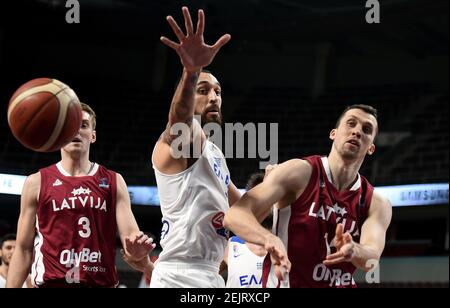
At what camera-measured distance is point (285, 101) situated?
1908 cm

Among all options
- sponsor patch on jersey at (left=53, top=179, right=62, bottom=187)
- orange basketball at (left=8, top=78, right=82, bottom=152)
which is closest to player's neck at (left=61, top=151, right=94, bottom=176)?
sponsor patch on jersey at (left=53, top=179, right=62, bottom=187)

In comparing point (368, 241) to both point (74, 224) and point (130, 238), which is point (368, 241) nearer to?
point (130, 238)

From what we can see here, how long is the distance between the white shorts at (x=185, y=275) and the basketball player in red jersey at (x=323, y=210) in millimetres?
337

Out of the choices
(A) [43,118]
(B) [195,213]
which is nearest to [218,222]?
(B) [195,213]

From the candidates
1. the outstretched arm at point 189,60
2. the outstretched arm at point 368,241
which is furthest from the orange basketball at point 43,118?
the outstretched arm at point 368,241

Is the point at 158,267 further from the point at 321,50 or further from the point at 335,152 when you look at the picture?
the point at 321,50

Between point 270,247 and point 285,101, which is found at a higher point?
point 285,101

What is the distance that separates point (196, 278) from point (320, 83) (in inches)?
627

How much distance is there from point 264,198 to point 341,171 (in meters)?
0.67

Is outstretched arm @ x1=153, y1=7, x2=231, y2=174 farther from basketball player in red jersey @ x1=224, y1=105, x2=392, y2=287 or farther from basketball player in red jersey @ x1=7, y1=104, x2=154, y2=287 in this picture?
basketball player in red jersey @ x1=7, y1=104, x2=154, y2=287

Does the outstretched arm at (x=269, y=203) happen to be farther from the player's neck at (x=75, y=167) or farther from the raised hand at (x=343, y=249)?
the player's neck at (x=75, y=167)

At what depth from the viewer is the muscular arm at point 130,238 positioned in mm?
4445

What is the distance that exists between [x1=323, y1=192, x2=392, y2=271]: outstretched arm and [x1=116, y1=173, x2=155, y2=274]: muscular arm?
1.21 m
